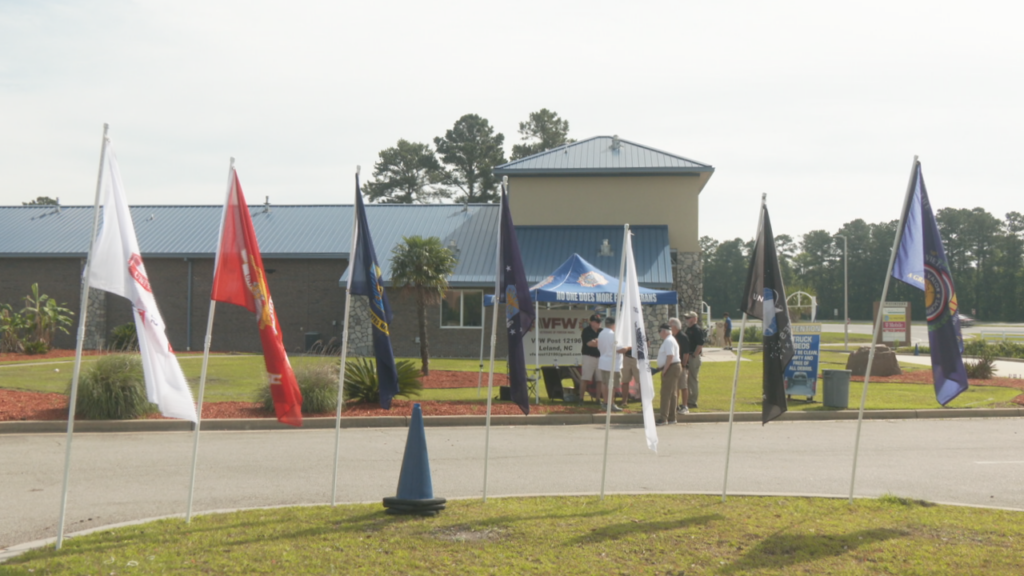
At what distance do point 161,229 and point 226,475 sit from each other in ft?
99.8

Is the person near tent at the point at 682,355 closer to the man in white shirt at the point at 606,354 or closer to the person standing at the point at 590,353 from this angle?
the man in white shirt at the point at 606,354

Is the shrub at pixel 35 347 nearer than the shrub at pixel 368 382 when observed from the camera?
No

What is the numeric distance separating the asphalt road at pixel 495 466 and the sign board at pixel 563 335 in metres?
3.75

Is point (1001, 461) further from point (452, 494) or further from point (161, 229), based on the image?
point (161, 229)

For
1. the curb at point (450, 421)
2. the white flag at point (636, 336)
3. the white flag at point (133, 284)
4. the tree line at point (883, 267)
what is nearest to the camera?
the white flag at point (133, 284)

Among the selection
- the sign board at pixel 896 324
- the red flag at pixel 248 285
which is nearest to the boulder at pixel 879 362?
the sign board at pixel 896 324

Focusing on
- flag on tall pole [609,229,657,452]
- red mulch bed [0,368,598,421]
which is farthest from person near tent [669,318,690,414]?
flag on tall pole [609,229,657,452]

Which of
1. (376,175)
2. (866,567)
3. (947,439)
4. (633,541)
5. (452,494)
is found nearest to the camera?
(866,567)

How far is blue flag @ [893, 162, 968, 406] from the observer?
7836 millimetres

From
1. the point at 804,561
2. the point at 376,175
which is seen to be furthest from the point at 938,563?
the point at 376,175

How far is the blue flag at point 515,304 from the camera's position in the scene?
852cm

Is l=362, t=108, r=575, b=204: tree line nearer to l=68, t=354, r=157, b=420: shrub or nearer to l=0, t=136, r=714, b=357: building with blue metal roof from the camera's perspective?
l=0, t=136, r=714, b=357: building with blue metal roof

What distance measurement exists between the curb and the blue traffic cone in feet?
19.9

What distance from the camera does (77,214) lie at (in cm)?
3944
